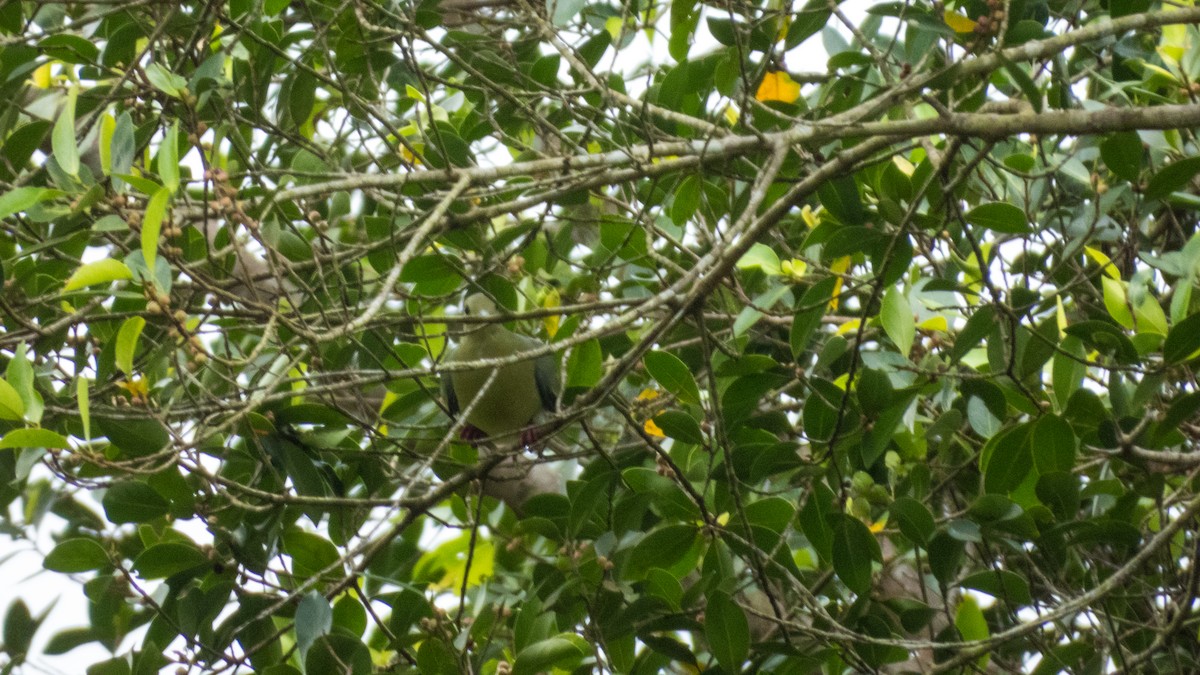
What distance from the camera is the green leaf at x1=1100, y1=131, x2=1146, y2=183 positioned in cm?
233

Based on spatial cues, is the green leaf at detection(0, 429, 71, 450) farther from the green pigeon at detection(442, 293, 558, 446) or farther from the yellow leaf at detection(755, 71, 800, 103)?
the yellow leaf at detection(755, 71, 800, 103)

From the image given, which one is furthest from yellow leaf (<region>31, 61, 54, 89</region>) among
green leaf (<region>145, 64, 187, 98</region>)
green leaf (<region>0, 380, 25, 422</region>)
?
green leaf (<region>0, 380, 25, 422</region>)

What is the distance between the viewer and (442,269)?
2.55 m

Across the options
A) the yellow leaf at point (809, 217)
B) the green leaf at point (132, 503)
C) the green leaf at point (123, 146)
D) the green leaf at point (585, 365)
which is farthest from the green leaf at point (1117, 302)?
the green leaf at point (132, 503)

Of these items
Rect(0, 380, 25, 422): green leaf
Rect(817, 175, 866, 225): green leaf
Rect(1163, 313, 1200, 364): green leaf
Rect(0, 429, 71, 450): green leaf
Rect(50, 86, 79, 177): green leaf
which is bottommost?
Rect(1163, 313, 1200, 364): green leaf

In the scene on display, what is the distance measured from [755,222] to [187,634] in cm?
140

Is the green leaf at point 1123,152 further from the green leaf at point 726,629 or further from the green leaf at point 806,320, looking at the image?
the green leaf at point 726,629

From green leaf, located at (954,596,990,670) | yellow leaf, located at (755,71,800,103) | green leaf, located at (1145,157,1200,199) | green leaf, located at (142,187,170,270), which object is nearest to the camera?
green leaf, located at (142,187,170,270)

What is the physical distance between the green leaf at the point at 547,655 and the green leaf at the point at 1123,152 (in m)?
1.45

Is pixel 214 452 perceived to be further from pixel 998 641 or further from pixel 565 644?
pixel 998 641

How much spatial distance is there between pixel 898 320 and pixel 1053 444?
37cm

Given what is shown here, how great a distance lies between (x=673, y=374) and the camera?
242 centimetres

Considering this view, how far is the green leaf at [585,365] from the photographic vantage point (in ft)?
8.44

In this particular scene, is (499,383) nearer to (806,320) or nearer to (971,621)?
(806,320)
